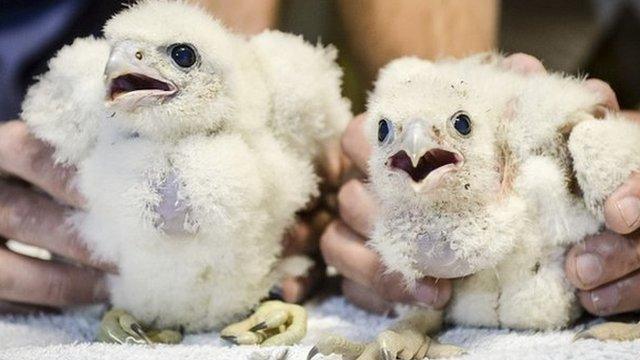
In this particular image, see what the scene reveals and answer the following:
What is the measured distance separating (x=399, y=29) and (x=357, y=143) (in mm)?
322

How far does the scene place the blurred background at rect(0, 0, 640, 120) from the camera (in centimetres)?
135

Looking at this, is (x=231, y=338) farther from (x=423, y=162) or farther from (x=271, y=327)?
(x=423, y=162)

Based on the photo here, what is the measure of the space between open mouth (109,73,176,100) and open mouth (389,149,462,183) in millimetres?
304

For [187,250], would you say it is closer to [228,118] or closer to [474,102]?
[228,118]

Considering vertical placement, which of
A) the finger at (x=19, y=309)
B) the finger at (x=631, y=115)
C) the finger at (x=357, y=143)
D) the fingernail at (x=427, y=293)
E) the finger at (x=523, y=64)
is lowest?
the finger at (x=19, y=309)

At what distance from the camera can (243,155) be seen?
1184mm

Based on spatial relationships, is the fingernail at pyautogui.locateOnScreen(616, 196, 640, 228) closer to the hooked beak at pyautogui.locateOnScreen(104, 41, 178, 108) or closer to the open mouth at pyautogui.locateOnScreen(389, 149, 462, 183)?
the open mouth at pyautogui.locateOnScreen(389, 149, 462, 183)

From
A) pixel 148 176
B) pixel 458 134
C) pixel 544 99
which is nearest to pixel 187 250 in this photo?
pixel 148 176

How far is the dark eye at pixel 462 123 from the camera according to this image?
1.08 metres

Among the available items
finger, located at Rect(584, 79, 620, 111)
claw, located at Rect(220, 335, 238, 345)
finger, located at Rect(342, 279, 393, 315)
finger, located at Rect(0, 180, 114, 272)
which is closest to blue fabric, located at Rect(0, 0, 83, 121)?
finger, located at Rect(0, 180, 114, 272)

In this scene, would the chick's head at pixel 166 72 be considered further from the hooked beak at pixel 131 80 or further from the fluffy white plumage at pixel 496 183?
the fluffy white plumage at pixel 496 183

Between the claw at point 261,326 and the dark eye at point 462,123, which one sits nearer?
the dark eye at point 462,123

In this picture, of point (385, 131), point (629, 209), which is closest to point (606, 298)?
point (629, 209)

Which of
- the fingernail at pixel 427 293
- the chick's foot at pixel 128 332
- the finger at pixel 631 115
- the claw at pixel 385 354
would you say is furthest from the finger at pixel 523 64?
Answer: the chick's foot at pixel 128 332
